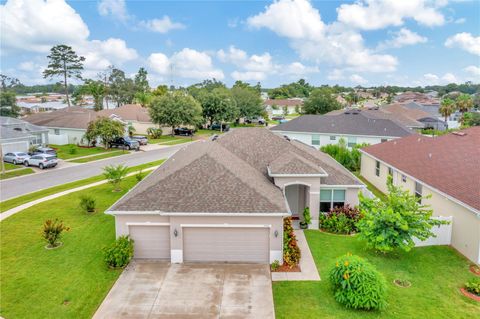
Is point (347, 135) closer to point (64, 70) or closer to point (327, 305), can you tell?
point (327, 305)

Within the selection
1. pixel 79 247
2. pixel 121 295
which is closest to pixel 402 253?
pixel 121 295

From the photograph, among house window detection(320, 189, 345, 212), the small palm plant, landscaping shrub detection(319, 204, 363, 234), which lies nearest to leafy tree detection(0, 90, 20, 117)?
the small palm plant

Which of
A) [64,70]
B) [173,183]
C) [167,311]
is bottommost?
[167,311]

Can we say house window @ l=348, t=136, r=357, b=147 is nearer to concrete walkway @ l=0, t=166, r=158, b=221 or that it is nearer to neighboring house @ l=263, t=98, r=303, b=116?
Result: concrete walkway @ l=0, t=166, r=158, b=221

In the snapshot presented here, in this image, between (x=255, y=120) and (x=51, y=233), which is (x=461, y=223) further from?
(x=255, y=120)

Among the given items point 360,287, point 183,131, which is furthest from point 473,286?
point 183,131

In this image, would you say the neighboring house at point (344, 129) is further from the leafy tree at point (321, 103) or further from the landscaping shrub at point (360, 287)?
the leafy tree at point (321, 103)
